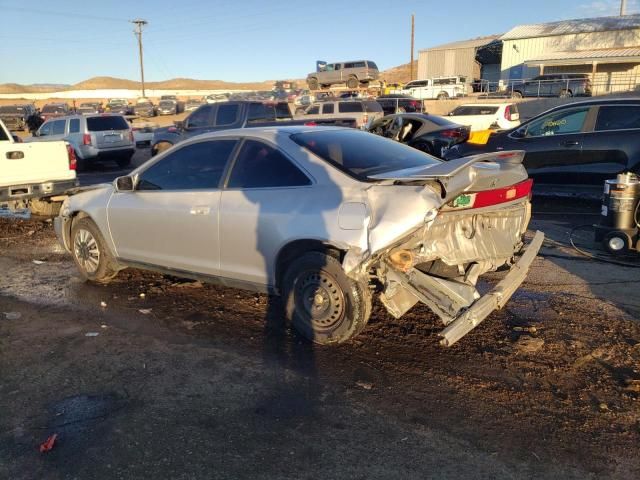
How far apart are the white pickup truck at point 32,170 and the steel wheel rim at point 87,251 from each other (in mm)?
3954

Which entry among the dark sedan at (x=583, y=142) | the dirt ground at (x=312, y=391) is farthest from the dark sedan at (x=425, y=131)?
the dirt ground at (x=312, y=391)

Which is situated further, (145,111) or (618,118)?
(145,111)

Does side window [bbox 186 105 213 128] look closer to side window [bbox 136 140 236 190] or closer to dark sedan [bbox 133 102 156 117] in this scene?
side window [bbox 136 140 236 190]

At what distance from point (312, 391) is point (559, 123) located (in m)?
7.74

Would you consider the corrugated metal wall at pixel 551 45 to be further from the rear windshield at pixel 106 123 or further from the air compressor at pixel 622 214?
the air compressor at pixel 622 214

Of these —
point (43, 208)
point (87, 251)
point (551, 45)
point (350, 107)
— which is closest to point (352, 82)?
point (551, 45)

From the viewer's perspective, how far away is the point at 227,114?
1412cm

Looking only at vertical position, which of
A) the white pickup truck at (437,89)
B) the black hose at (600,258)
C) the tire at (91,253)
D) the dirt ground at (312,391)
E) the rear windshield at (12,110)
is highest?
the white pickup truck at (437,89)

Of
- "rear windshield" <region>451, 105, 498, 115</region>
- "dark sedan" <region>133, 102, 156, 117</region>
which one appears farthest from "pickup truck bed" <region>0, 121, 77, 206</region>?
"dark sedan" <region>133, 102, 156, 117</region>

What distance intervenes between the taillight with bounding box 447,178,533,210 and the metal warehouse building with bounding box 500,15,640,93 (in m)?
35.8

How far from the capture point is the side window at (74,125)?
56.5ft

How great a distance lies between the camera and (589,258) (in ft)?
21.8

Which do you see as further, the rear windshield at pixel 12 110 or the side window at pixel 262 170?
the rear windshield at pixel 12 110

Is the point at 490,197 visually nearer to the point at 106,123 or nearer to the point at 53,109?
the point at 106,123
